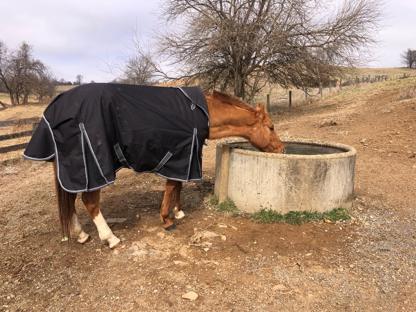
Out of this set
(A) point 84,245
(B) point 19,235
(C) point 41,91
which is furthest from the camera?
(C) point 41,91

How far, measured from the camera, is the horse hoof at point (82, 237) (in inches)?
180

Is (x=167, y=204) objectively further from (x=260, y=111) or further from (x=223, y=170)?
(x=260, y=111)

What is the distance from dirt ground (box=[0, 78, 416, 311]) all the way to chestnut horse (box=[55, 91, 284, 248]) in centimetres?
17

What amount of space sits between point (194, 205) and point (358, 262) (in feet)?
7.65

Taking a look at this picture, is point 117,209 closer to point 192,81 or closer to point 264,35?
point 264,35

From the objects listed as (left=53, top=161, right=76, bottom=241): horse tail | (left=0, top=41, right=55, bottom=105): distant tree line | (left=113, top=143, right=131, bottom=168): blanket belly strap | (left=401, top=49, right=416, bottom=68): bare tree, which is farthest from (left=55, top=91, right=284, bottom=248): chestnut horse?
(left=401, top=49, right=416, bottom=68): bare tree

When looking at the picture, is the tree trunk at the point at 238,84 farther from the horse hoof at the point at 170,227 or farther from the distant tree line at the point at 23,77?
the distant tree line at the point at 23,77

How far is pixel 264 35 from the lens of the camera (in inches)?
666

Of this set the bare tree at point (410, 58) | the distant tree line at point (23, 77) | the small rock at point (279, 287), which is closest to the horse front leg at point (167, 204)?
the small rock at point (279, 287)

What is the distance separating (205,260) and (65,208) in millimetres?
1667

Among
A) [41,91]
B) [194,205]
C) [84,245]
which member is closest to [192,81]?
[194,205]

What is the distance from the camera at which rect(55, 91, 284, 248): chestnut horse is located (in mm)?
4465

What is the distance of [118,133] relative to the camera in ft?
14.1

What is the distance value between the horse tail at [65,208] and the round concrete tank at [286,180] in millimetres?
1929
